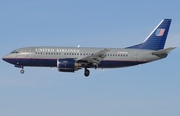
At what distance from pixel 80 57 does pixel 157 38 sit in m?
14.0

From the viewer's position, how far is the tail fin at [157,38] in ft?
258

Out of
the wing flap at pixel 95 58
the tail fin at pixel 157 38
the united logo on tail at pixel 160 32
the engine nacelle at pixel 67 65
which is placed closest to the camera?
the wing flap at pixel 95 58

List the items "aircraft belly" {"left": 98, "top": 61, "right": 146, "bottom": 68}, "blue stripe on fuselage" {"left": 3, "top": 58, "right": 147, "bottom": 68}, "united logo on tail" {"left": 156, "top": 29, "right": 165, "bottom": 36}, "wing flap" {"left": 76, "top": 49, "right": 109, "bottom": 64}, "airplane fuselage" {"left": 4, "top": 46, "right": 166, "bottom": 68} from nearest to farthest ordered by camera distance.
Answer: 1. "wing flap" {"left": 76, "top": 49, "right": 109, "bottom": 64}
2. "blue stripe on fuselage" {"left": 3, "top": 58, "right": 147, "bottom": 68}
3. "airplane fuselage" {"left": 4, "top": 46, "right": 166, "bottom": 68}
4. "aircraft belly" {"left": 98, "top": 61, "right": 146, "bottom": 68}
5. "united logo on tail" {"left": 156, "top": 29, "right": 165, "bottom": 36}

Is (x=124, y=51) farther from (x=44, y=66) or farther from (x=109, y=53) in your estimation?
(x=44, y=66)

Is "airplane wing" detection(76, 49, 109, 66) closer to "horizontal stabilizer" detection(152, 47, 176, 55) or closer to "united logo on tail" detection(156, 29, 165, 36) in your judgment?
"horizontal stabilizer" detection(152, 47, 176, 55)

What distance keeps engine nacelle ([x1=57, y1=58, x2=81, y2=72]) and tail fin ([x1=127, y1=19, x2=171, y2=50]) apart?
1175 centimetres

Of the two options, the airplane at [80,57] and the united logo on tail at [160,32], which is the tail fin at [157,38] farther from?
the airplane at [80,57]

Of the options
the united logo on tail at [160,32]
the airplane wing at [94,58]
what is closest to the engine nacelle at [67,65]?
the airplane wing at [94,58]

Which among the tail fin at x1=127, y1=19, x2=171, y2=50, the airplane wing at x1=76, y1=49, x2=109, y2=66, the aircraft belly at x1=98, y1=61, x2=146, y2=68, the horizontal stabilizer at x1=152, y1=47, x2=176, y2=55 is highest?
the tail fin at x1=127, y1=19, x2=171, y2=50

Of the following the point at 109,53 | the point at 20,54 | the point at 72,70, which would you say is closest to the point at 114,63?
the point at 109,53

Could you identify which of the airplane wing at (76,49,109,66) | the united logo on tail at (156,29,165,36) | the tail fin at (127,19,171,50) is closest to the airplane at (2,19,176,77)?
the airplane wing at (76,49,109,66)

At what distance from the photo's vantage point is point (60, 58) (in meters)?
73.1

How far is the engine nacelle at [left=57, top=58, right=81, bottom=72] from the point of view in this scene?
234 feet

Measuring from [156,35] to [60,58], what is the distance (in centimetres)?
1720
